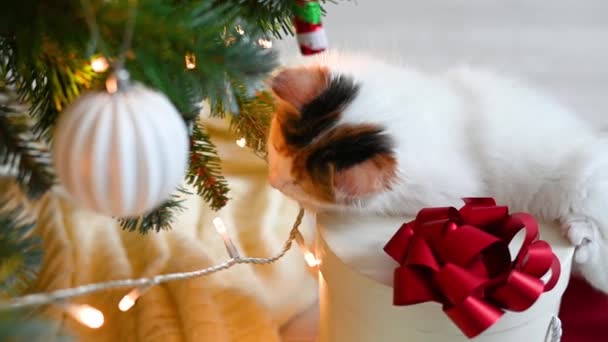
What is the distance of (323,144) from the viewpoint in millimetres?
558

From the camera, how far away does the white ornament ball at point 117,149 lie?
33 cm

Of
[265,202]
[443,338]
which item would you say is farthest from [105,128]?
[265,202]

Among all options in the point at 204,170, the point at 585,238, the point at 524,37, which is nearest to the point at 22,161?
the point at 204,170

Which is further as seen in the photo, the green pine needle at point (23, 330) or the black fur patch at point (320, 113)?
the black fur patch at point (320, 113)

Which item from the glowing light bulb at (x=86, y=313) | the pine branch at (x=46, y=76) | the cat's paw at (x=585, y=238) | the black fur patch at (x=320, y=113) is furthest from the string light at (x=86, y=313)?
the cat's paw at (x=585, y=238)

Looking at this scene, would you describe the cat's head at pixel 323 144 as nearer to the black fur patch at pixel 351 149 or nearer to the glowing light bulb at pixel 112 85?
the black fur patch at pixel 351 149

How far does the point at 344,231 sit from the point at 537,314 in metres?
0.18

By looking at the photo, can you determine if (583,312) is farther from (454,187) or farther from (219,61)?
(219,61)

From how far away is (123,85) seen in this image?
0.34m

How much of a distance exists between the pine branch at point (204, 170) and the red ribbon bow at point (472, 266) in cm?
20

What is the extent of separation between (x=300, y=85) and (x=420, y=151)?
130 mm

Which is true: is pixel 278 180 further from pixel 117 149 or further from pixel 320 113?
pixel 117 149

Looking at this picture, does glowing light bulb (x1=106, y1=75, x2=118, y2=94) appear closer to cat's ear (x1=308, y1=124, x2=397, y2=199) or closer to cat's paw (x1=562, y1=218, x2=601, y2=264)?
cat's ear (x1=308, y1=124, x2=397, y2=199)

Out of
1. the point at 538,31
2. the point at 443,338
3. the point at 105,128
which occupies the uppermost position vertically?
the point at 105,128
